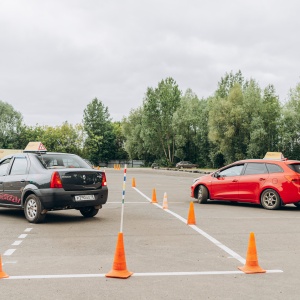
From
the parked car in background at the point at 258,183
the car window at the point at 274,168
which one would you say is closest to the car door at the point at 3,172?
the parked car in background at the point at 258,183

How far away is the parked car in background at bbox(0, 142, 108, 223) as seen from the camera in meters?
11.6

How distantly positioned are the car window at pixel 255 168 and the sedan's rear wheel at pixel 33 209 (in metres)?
6.98

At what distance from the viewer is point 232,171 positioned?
16.4 m

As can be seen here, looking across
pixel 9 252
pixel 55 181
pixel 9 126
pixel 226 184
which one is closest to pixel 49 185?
pixel 55 181

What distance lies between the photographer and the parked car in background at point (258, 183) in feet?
48.6

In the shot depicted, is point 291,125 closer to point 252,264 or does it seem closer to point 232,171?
point 232,171

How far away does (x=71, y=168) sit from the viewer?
40.0 feet

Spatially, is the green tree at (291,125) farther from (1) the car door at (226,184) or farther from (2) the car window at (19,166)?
(2) the car window at (19,166)

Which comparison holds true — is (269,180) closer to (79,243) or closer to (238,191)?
(238,191)

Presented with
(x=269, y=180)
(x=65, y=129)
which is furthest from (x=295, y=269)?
(x=65, y=129)

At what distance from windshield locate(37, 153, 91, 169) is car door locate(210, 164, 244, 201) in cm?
537

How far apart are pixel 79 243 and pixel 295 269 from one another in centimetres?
386

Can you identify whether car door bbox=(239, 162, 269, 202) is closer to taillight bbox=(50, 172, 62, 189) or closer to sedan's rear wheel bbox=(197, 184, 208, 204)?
sedan's rear wheel bbox=(197, 184, 208, 204)

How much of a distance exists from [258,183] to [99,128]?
103241mm
